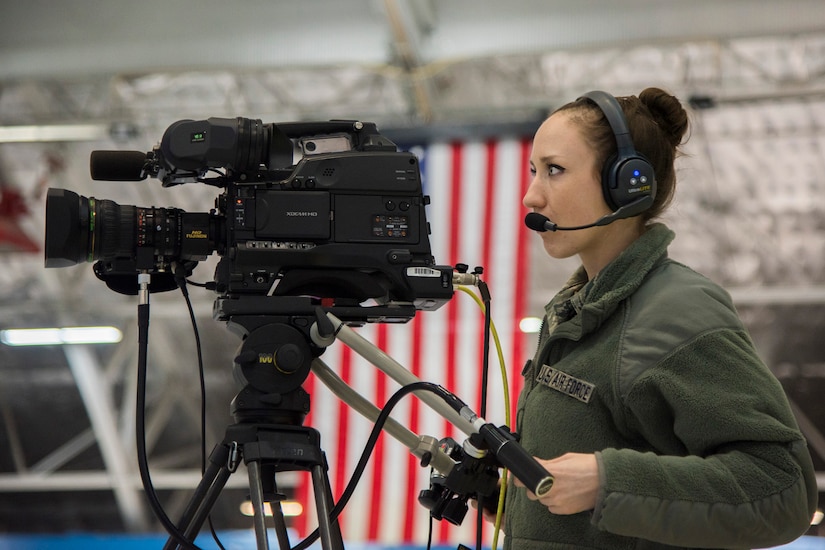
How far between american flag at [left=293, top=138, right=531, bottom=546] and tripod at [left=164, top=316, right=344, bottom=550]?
2656 mm

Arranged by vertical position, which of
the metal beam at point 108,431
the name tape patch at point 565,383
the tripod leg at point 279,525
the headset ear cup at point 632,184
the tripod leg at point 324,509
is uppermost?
the headset ear cup at point 632,184

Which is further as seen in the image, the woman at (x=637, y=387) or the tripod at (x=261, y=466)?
the tripod at (x=261, y=466)

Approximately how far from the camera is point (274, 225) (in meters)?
1.28

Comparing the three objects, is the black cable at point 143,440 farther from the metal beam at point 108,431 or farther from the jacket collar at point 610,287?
the metal beam at point 108,431

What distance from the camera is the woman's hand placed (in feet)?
3.12

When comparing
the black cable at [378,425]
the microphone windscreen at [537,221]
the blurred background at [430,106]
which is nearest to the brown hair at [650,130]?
the microphone windscreen at [537,221]

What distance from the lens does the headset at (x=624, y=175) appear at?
1141 mm

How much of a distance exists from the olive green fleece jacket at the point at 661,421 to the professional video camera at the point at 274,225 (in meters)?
0.26

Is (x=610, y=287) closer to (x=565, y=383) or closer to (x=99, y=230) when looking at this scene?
(x=565, y=383)

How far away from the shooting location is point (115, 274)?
4.41ft

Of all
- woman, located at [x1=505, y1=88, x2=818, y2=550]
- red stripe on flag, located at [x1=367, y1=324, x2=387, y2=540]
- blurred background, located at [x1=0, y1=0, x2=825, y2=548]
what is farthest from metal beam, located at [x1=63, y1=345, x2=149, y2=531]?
woman, located at [x1=505, y1=88, x2=818, y2=550]

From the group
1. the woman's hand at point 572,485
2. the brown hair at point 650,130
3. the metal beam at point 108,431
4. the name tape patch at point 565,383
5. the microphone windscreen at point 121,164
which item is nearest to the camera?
the woman's hand at point 572,485

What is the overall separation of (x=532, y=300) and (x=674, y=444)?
5.02 m

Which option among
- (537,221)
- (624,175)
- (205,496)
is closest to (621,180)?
(624,175)
